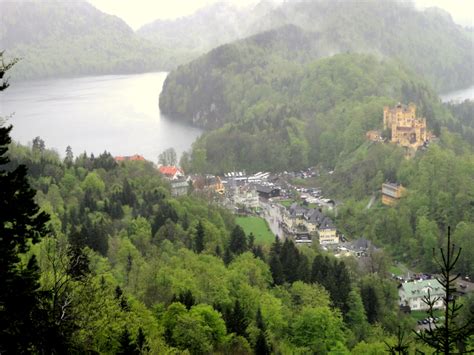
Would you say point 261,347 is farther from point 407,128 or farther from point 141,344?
point 407,128

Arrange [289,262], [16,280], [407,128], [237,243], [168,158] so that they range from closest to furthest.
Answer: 1. [16,280]
2. [289,262]
3. [237,243]
4. [407,128]
5. [168,158]

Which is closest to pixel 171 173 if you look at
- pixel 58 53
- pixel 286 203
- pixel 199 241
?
pixel 286 203

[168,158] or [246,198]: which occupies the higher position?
[168,158]

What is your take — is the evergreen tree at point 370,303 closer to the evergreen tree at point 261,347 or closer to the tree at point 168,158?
the evergreen tree at point 261,347

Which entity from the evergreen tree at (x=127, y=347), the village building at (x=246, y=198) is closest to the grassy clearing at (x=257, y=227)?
the village building at (x=246, y=198)

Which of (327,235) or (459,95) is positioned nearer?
(327,235)

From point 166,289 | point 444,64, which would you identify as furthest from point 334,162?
point 444,64

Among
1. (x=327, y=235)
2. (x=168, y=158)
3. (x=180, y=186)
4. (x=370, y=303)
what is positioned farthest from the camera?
(x=168, y=158)
